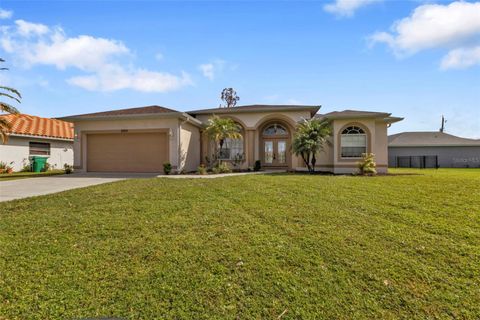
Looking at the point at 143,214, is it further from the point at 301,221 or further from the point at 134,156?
the point at 134,156

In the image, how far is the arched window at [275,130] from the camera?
19.3 meters

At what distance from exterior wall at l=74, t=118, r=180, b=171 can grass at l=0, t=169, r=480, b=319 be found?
349 inches

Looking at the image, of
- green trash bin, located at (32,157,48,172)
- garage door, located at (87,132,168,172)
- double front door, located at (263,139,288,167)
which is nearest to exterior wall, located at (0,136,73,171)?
green trash bin, located at (32,157,48,172)

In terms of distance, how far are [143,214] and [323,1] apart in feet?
29.0

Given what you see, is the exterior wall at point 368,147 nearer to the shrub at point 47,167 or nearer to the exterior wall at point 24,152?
the shrub at point 47,167

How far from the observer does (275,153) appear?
19406 millimetres

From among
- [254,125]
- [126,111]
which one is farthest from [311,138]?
[126,111]

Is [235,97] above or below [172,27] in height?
above

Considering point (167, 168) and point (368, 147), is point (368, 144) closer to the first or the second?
point (368, 147)

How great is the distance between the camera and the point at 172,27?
9.56 m

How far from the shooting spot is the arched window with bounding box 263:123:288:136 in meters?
19.3

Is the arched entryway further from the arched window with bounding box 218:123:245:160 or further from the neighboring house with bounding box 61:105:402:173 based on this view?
Answer: the arched window with bounding box 218:123:245:160

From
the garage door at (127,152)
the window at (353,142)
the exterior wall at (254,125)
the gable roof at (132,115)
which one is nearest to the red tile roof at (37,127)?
the gable roof at (132,115)

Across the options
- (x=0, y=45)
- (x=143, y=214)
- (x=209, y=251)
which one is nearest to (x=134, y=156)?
(x=0, y=45)
